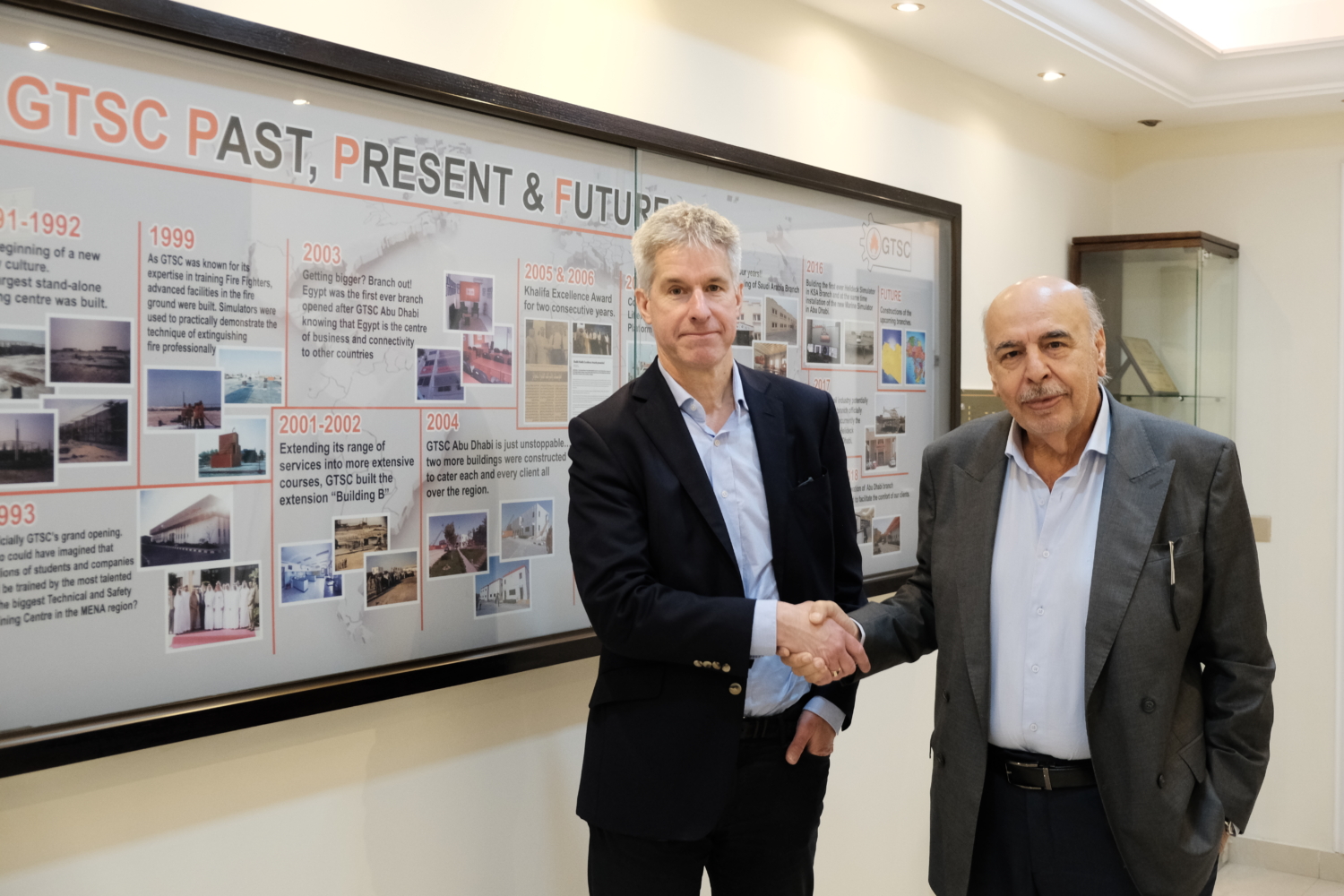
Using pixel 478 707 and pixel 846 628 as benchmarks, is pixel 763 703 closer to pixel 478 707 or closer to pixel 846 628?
pixel 846 628

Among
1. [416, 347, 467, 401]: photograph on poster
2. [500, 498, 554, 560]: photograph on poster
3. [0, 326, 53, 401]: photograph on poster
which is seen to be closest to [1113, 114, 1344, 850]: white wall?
[500, 498, 554, 560]: photograph on poster

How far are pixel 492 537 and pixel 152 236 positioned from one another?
86 centimetres

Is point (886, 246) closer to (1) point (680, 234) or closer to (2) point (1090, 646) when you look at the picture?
(1) point (680, 234)

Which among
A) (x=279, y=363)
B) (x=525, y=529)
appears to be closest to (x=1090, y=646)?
(x=525, y=529)

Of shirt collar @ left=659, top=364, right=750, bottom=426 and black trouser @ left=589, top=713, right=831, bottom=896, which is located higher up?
shirt collar @ left=659, top=364, right=750, bottom=426

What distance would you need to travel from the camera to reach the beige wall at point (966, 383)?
70.6 inches

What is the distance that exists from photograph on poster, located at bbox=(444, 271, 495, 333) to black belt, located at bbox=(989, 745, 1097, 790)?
4.22 feet

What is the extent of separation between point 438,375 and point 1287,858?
4.24 metres

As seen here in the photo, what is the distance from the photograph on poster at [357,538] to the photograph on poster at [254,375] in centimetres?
26

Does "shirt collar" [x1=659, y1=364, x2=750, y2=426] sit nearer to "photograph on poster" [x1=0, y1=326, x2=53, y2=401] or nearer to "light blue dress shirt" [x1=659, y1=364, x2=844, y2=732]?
"light blue dress shirt" [x1=659, y1=364, x2=844, y2=732]

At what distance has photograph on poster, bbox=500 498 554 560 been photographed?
2199 millimetres

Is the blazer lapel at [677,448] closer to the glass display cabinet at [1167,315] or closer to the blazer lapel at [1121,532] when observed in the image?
the blazer lapel at [1121,532]

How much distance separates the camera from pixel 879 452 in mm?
3271

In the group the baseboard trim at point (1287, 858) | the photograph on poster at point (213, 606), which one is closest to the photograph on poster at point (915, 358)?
the photograph on poster at point (213, 606)
